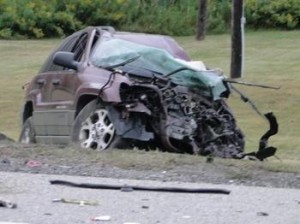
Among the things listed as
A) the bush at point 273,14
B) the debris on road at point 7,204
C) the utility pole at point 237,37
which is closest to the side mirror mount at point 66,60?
the debris on road at point 7,204

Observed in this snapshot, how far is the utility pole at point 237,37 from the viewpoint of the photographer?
2570 centimetres

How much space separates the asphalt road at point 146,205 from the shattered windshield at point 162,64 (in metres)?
3.00

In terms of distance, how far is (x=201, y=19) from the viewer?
38.2 metres

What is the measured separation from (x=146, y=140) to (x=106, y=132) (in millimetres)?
471

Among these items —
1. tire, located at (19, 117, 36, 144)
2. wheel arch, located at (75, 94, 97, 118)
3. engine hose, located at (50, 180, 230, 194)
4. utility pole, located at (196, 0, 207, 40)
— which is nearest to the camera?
engine hose, located at (50, 180, 230, 194)

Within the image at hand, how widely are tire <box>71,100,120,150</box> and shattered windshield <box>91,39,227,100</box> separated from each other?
64 centimetres

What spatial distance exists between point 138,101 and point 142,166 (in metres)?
1.51

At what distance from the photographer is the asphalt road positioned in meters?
7.20

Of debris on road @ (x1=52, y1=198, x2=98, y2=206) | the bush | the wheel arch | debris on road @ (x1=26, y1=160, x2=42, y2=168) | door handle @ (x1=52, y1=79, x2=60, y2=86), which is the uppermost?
door handle @ (x1=52, y1=79, x2=60, y2=86)

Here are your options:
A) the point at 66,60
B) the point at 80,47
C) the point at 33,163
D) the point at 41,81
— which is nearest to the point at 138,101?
the point at 66,60

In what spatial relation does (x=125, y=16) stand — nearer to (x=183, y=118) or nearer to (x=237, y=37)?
(x=237, y=37)

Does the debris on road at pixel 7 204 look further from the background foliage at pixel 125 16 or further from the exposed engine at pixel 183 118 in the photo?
the background foliage at pixel 125 16

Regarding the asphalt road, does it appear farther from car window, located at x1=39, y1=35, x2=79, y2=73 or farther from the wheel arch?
car window, located at x1=39, y1=35, x2=79, y2=73

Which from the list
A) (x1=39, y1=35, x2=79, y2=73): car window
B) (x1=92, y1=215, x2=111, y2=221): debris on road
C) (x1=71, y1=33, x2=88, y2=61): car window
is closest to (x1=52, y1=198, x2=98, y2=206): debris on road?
(x1=92, y1=215, x2=111, y2=221): debris on road
